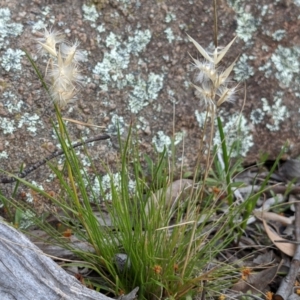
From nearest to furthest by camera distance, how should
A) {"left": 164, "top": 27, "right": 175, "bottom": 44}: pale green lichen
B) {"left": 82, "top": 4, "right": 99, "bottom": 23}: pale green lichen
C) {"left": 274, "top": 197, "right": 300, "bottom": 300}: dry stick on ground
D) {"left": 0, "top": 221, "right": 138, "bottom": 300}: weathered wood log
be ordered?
{"left": 0, "top": 221, "right": 138, "bottom": 300}: weathered wood log < {"left": 274, "top": 197, "right": 300, "bottom": 300}: dry stick on ground < {"left": 82, "top": 4, "right": 99, "bottom": 23}: pale green lichen < {"left": 164, "top": 27, "right": 175, "bottom": 44}: pale green lichen

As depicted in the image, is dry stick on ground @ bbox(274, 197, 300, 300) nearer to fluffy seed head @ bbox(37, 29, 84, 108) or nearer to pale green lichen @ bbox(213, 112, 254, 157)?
pale green lichen @ bbox(213, 112, 254, 157)

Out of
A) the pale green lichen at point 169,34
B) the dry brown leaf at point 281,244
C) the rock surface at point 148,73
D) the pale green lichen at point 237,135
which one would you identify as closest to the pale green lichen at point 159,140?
the rock surface at point 148,73

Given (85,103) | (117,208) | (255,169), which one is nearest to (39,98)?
(85,103)

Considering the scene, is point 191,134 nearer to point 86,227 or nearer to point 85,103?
point 85,103

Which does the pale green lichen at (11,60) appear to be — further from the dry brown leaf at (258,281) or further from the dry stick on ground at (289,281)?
the dry stick on ground at (289,281)

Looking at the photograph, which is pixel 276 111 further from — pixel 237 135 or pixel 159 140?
pixel 159 140

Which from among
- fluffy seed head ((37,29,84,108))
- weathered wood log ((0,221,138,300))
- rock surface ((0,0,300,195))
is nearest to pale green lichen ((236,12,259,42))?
rock surface ((0,0,300,195))
